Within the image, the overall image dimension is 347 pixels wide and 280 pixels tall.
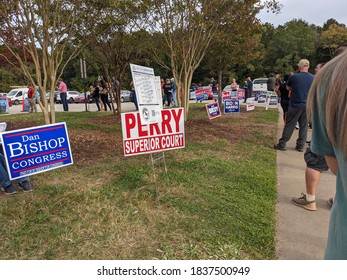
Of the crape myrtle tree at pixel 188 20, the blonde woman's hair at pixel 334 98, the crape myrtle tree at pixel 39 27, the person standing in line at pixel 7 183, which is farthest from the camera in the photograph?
the crape myrtle tree at pixel 188 20

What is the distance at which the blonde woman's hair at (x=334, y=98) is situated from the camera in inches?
36.8

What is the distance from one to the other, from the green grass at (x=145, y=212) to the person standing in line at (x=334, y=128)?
169 cm

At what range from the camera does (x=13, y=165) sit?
3.42m

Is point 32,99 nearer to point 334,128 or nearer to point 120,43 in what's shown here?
point 120,43

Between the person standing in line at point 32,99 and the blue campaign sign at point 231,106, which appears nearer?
the blue campaign sign at point 231,106

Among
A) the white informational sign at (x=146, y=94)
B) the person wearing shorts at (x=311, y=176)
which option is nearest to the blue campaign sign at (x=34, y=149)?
the white informational sign at (x=146, y=94)

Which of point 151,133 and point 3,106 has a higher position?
point 3,106

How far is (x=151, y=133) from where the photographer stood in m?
4.04

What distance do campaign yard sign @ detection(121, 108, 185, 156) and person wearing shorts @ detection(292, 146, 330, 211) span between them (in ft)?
5.55

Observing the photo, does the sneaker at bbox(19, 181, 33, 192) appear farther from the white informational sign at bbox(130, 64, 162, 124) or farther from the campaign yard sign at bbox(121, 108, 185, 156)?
the white informational sign at bbox(130, 64, 162, 124)

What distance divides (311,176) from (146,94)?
7.58 ft

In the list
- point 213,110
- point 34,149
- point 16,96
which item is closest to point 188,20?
point 213,110

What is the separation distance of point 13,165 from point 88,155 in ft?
8.65

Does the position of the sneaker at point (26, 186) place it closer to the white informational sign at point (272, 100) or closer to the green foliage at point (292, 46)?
the white informational sign at point (272, 100)
